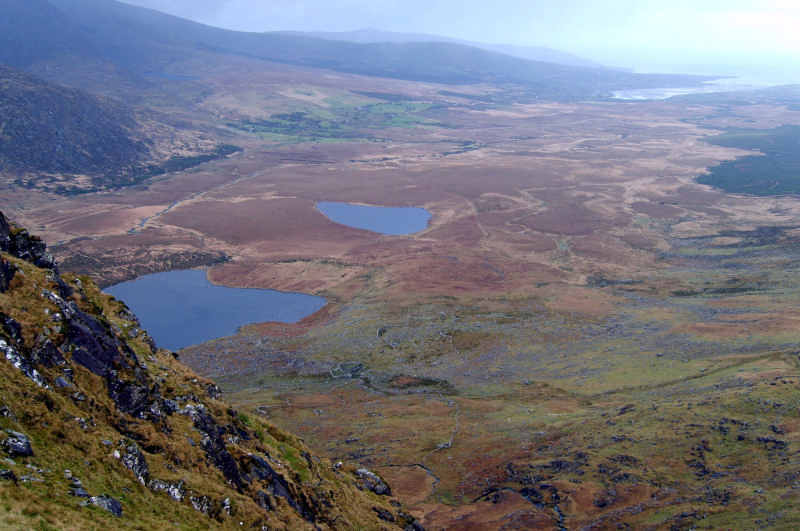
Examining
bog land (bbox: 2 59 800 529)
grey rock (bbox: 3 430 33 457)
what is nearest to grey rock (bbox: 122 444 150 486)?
grey rock (bbox: 3 430 33 457)

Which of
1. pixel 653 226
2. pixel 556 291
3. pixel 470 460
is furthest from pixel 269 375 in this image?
pixel 653 226

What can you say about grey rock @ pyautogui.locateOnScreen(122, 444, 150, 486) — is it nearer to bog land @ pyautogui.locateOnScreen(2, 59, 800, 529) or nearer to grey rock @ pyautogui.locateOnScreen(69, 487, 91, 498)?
grey rock @ pyautogui.locateOnScreen(69, 487, 91, 498)

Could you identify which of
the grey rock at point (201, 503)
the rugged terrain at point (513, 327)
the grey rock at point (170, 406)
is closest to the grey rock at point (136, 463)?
the grey rock at point (201, 503)

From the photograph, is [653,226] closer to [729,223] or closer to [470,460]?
[729,223]

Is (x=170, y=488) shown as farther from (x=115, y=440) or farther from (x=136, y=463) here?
(x=115, y=440)

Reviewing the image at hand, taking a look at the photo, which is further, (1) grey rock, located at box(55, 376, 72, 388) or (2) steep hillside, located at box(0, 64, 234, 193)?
(2) steep hillside, located at box(0, 64, 234, 193)

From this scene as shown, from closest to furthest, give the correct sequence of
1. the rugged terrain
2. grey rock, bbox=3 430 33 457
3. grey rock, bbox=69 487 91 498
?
grey rock, bbox=3 430 33 457
grey rock, bbox=69 487 91 498
the rugged terrain

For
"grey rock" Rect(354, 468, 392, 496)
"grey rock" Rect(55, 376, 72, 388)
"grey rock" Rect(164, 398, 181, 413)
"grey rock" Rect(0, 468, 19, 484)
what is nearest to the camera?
"grey rock" Rect(0, 468, 19, 484)

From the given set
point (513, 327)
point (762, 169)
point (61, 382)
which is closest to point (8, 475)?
point (61, 382)
